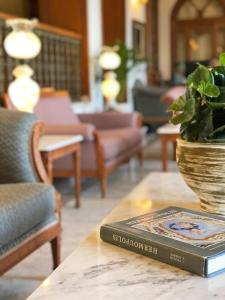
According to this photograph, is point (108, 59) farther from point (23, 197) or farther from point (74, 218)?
point (23, 197)

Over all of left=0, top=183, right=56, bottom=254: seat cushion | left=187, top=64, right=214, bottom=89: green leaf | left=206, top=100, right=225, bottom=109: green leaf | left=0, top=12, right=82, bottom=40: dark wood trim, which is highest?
left=0, top=12, right=82, bottom=40: dark wood trim

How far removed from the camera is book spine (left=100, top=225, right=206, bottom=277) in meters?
1.01

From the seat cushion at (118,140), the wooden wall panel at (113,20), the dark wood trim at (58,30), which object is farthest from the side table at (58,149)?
the wooden wall panel at (113,20)

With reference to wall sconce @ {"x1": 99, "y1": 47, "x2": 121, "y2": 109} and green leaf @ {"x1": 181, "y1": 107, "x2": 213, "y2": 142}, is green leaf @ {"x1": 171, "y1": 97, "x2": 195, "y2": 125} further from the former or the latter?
wall sconce @ {"x1": 99, "y1": 47, "x2": 121, "y2": 109}

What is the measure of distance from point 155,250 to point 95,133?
2602 mm

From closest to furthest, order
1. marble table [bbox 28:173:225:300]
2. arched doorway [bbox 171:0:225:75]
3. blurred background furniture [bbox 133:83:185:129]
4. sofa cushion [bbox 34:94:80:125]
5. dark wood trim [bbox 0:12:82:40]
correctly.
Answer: marble table [bbox 28:173:225:300]
sofa cushion [bbox 34:94:80:125]
dark wood trim [bbox 0:12:82:40]
blurred background furniture [bbox 133:83:185:129]
arched doorway [bbox 171:0:225:75]

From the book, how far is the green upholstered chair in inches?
22.9

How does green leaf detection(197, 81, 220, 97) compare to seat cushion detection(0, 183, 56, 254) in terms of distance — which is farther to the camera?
seat cushion detection(0, 183, 56, 254)

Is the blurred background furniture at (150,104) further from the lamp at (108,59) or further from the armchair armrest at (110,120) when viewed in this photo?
the armchair armrest at (110,120)

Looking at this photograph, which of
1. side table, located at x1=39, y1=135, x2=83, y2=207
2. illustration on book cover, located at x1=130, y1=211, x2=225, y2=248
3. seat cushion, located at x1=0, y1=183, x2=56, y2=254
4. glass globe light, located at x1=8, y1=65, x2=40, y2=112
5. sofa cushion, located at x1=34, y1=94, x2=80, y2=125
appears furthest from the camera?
sofa cushion, located at x1=34, y1=94, x2=80, y2=125

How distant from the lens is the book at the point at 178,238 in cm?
102

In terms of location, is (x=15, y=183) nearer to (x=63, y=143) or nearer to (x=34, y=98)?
(x=63, y=143)

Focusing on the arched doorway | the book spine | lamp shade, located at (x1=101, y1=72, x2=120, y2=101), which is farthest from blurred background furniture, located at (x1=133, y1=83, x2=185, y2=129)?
the book spine

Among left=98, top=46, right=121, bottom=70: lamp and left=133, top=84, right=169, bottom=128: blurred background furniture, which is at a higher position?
left=98, top=46, right=121, bottom=70: lamp
